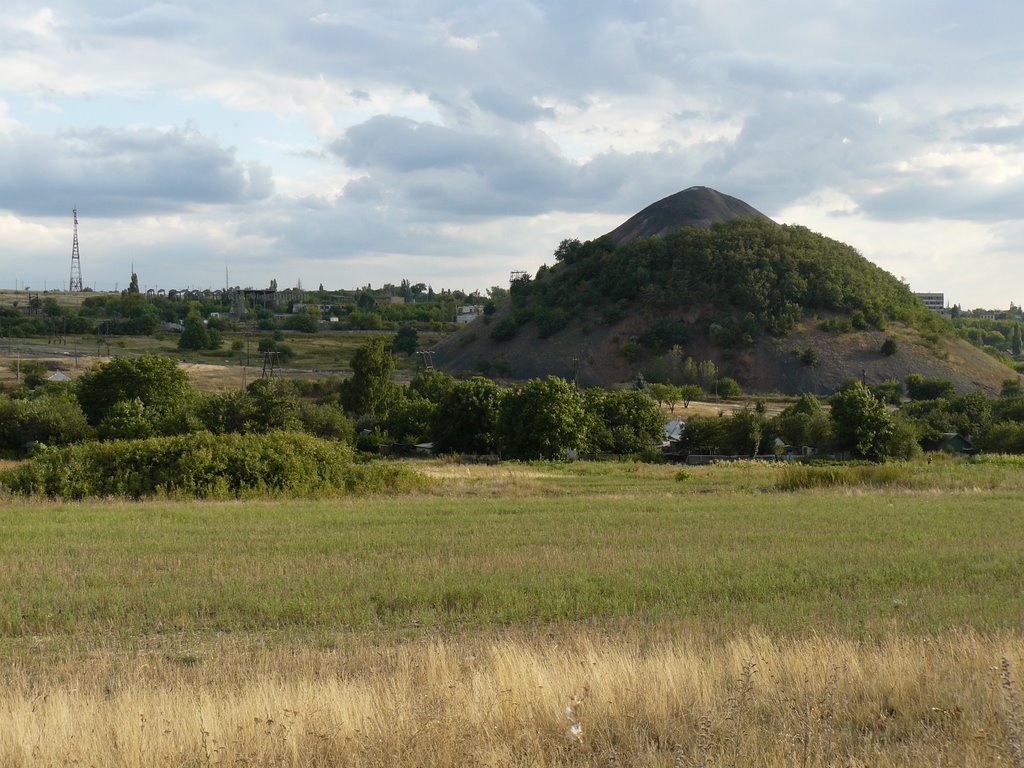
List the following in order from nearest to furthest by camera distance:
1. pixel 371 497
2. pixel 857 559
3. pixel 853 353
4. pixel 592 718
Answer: pixel 592 718, pixel 857 559, pixel 371 497, pixel 853 353

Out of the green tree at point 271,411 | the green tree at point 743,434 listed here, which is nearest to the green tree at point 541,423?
the green tree at point 743,434

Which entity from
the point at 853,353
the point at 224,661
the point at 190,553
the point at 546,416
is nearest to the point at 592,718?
the point at 224,661

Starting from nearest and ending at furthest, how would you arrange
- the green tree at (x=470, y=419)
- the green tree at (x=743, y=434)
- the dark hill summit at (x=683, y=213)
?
the green tree at (x=470, y=419)
the green tree at (x=743, y=434)
the dark hill summit at (x=683, y=213)

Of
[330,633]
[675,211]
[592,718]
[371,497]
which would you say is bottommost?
[371,497]

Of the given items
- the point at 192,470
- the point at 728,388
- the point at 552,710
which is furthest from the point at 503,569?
the point at 728,388

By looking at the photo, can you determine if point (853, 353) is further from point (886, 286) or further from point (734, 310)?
point (886, 286)

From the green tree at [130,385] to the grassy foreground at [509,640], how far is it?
129 feet

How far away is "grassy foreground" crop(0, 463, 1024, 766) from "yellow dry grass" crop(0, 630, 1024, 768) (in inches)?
1.0

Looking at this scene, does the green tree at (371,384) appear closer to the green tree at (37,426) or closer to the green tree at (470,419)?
the green tree at (470,419)

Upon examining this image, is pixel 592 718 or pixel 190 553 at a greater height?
pixel 592 718

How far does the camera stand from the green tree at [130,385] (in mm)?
61938

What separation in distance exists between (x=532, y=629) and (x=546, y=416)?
4393cm

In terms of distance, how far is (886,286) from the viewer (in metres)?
125

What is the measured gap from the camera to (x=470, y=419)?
60281 mm
